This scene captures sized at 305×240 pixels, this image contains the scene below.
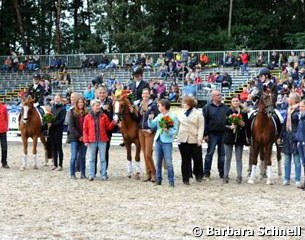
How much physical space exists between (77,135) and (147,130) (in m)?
1.65

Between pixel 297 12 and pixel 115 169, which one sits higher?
pixel 297 12

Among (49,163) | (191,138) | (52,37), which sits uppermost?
(52,37)

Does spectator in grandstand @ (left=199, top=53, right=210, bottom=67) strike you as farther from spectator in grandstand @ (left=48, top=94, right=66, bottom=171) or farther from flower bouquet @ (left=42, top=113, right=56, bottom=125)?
flower bouquet @ (left=42, top=113, right=56, bottom=125)

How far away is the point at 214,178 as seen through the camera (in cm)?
1348

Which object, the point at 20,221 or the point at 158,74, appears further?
the point at 158,74

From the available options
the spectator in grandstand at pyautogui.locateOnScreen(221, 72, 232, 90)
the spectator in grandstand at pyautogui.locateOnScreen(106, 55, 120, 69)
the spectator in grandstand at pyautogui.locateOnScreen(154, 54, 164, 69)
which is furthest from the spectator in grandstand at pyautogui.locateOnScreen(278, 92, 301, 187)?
the spectator in grandstand at pyautogui.locateOnScreen(106, 55, 120, 69)

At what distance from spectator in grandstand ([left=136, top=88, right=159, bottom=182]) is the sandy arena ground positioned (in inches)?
15.2

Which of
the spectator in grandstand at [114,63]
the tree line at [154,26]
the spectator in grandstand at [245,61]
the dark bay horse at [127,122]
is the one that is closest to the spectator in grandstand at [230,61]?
the spectator in grandstand at [245,61]

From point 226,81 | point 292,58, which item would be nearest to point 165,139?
point 226,81

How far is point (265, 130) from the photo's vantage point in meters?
12.6

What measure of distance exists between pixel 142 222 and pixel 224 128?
4.49 meters

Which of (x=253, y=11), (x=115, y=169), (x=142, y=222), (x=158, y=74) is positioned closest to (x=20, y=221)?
(x=142, y=222)

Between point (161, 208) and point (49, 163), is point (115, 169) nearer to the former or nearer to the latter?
point (49, 163)

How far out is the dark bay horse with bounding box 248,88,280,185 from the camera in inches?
489
